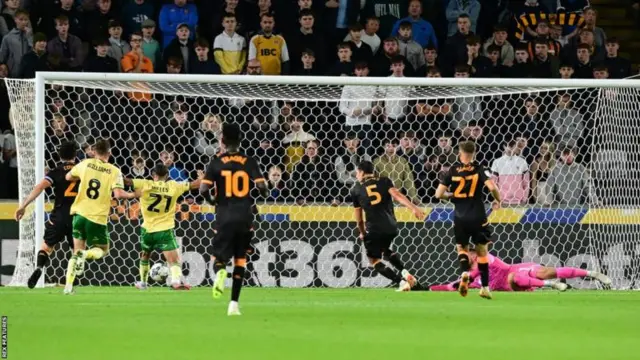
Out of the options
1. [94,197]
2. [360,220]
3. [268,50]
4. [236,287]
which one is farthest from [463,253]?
[268,50]

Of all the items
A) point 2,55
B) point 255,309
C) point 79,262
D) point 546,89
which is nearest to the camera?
point 255,309

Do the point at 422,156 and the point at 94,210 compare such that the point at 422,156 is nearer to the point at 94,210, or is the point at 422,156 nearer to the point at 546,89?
the point at 546,89

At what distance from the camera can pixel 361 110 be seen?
65.5 feet

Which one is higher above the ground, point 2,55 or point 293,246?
point 2,55

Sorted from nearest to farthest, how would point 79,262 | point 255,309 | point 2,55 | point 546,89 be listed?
point 255,309
point 79,262
point 546,89
point 2,55

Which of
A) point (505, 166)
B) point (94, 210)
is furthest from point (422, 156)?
point (94, 210)

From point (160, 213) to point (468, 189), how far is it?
4.36 metres

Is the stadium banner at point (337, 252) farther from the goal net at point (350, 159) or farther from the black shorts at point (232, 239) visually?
the black shorts at point (232, 239)

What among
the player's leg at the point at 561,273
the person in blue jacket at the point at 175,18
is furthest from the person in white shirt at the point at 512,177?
the person in blue jacket at the point at 175,18

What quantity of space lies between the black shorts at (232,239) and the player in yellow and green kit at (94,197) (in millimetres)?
3820

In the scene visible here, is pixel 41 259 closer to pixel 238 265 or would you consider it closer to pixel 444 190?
pixel 238 265

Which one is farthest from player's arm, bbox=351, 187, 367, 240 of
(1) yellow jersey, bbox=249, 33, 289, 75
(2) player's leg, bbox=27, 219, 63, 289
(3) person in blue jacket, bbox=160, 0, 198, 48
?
(3) person in blue jacket, bbox=160, 0, 198, 48

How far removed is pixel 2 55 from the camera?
2062 centimetres

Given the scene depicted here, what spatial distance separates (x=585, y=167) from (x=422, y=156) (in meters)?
2.31
